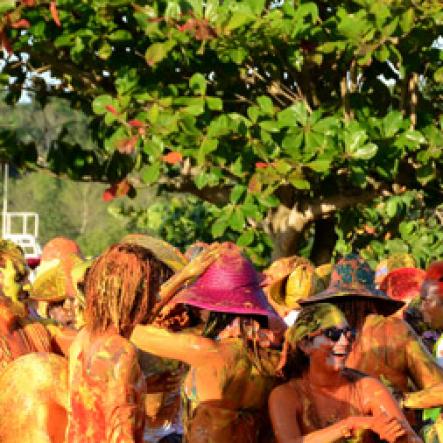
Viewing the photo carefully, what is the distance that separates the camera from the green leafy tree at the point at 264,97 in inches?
479

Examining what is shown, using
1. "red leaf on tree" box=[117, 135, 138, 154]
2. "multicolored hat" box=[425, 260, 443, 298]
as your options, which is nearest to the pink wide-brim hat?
"multicolored hat" box=[425, 260, 443, 298]

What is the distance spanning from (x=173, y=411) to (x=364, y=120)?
7120mm

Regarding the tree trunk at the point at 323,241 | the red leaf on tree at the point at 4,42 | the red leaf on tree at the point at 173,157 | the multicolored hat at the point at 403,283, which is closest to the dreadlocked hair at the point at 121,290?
the multicolored hat at the point at 403,283

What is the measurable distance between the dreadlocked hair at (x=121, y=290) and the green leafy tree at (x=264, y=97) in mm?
7384

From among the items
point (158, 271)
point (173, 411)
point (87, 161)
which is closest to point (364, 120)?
point (87, 161)

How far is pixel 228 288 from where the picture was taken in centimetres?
548

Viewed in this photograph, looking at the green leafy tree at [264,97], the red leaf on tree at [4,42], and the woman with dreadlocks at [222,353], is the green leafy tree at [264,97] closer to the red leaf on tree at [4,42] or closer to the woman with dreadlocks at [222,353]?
the red leaf on tree at [4,42]

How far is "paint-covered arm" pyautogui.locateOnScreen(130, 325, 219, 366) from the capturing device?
5211 mm

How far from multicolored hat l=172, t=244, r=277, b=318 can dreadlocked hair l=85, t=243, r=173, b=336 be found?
698mm

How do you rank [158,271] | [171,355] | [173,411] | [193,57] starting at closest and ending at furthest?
[158,271] → [171,355] → [173,411] → [193,57]

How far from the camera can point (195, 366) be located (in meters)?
5.29

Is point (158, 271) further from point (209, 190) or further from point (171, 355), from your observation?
Answer: point (209, 190)

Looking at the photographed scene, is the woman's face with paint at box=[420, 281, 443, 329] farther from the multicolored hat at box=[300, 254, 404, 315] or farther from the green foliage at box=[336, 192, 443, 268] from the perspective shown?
the green foliage at box=[336, 192, 443, 268]

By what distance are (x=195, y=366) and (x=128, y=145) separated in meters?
7.36
